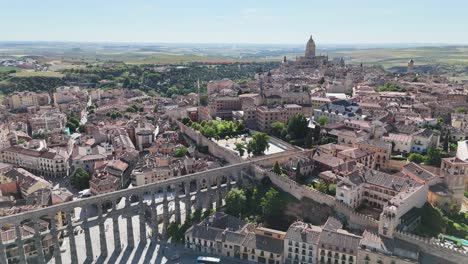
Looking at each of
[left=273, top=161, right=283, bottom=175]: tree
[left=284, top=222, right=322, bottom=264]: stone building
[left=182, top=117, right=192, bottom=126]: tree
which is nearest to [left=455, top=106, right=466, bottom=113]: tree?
[left=273, top=161, right=283, bottom=175]: tree

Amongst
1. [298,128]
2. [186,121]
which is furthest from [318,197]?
[186,121]

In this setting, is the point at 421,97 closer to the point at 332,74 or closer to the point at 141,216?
the point at 332,74

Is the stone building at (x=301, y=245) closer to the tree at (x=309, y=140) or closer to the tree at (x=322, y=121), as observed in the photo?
the tree at (x=309, y=140)

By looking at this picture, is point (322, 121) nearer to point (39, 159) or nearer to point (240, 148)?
point (240, 148)

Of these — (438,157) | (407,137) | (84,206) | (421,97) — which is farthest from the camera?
(421,97)

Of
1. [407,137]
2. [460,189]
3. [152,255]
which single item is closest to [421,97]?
[407,137]

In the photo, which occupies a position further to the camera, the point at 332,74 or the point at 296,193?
the point at 332,74

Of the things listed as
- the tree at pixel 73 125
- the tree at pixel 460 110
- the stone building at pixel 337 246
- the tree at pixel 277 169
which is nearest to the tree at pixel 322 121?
the tree at pixel 277 169
